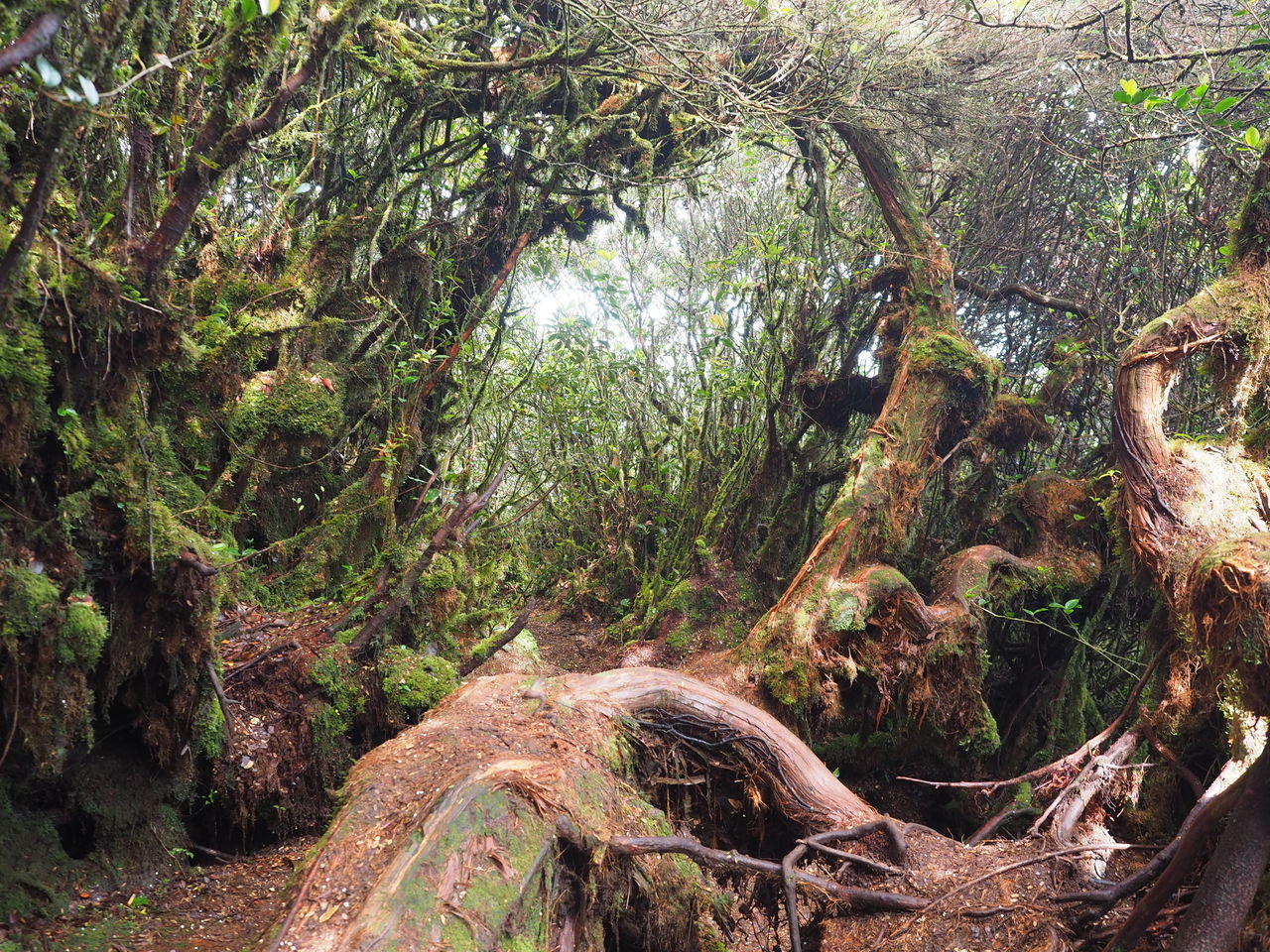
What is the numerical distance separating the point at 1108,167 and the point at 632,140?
4362 mm

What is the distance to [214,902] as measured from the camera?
322 cm

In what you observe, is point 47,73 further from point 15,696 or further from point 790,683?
point 790,683

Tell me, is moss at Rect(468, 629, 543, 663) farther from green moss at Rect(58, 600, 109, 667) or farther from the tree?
green moss at Rect(58, 600, 109, 667)

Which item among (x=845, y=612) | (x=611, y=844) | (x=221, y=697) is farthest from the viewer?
(x=845, y=612)

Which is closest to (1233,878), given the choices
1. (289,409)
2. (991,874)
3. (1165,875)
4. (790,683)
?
(1165,875)

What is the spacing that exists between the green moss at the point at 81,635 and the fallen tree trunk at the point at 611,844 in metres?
1.06

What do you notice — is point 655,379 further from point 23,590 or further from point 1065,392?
point 23,590

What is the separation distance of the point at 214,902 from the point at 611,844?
1837 millimetres

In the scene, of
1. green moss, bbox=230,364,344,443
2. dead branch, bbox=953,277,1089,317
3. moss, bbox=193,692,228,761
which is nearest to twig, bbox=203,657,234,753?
moss, bbox=193,692,228,761

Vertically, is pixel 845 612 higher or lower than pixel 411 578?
lower

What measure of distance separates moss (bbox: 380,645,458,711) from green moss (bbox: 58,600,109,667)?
76.9 inches

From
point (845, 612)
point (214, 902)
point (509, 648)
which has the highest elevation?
point (845, 612)

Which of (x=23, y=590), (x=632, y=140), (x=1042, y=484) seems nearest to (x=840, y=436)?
(x=1042, y=484)

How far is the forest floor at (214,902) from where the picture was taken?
103 inches
